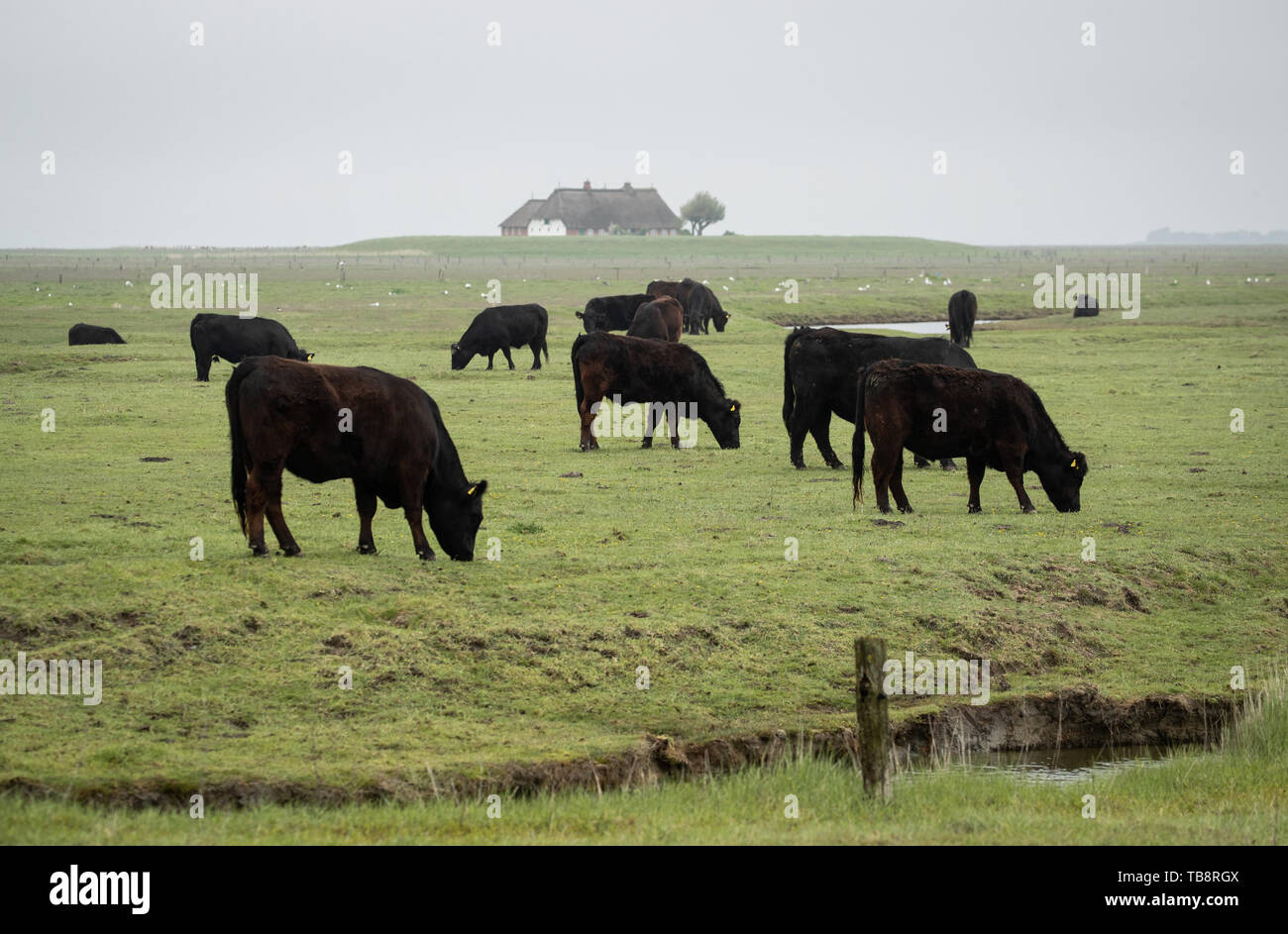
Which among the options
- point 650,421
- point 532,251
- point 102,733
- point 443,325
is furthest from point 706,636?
point 532,251

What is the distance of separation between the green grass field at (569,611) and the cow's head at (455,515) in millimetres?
302

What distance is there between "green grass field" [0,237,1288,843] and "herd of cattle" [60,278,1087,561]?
45 cm

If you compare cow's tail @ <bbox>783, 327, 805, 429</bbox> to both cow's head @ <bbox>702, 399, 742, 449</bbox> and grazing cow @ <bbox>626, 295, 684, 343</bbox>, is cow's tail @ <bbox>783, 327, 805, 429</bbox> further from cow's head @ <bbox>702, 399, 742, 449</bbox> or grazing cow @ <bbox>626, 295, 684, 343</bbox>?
grazing cow @ <bbox>626, 295, 684, 343</bbox>

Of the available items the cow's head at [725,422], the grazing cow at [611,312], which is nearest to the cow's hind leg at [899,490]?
the cow's head at [725,422]

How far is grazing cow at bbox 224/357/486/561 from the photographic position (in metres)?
11.4

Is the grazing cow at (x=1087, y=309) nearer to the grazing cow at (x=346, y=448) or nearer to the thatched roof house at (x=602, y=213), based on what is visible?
the grazing cow at (x=346, y=448)

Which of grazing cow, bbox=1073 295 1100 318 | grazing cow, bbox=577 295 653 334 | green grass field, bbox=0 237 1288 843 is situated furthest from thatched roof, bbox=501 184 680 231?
green grass field, bbox=0 237 1288 843

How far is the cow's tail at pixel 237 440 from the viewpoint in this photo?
11398 mm

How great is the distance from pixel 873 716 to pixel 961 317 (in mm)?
31913

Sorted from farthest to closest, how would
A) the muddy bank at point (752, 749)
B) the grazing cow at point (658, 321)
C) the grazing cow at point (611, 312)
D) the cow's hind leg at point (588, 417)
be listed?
the grazing cow at point (611, 312) → the grazing cow at point (658, 321) → the cow's hind leg at point (588, 417) → the muddy bank at point (752, 749)

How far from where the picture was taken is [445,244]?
148 m

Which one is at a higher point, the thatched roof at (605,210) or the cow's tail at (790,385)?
the thatched roof at (605,210)

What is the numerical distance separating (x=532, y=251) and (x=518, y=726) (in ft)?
373

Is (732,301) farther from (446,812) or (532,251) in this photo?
(532,251)
